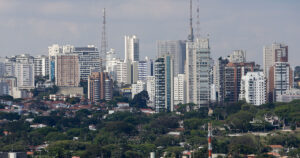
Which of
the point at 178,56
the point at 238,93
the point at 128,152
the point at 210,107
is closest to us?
the point at 128,152

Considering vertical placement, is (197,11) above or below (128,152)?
above

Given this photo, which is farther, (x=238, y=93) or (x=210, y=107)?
(x=238, y=93)

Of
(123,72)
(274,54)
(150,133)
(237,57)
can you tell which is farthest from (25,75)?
(150,133)

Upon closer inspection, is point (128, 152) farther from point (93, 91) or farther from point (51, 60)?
point (51, 60)

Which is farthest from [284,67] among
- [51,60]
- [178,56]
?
[178,56]

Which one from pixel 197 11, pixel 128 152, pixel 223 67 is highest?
pixel 197 11

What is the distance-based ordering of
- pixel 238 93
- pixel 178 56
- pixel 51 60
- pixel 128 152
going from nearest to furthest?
1. pixel 128 152
2. pixel 238 93
3. pixel 51 60
4. pixel 178 56
